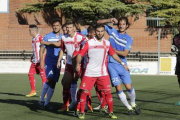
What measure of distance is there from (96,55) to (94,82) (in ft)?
1.86

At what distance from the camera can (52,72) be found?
438 inches

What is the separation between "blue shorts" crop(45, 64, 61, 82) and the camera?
11.1 meters

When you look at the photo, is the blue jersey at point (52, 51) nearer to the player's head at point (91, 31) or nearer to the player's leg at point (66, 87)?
the player's leg at point (66, 87)

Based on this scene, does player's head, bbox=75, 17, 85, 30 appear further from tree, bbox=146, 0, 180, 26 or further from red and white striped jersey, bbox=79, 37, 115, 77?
tree, bbox=146, 0, 180, 26

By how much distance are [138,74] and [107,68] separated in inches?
636

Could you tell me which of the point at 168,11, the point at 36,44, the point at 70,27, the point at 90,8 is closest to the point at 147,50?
the point at 90,8

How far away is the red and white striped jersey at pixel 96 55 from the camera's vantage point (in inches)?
358

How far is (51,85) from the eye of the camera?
436 inches

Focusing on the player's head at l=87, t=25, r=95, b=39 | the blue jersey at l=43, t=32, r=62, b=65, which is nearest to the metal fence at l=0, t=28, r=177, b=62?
the blue jersey at l=43, t=32, r=62, b=65

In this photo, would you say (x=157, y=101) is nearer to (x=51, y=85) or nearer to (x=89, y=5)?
(x=51, y=85)

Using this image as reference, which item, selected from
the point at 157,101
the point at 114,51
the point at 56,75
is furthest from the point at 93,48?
the point at 157,101

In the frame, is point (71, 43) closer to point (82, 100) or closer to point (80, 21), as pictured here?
point (80, 21)

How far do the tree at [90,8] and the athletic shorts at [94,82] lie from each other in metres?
27.1

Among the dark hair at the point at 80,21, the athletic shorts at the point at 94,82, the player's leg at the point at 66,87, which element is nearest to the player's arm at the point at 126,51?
the athletic shorts at the point at 94,82
